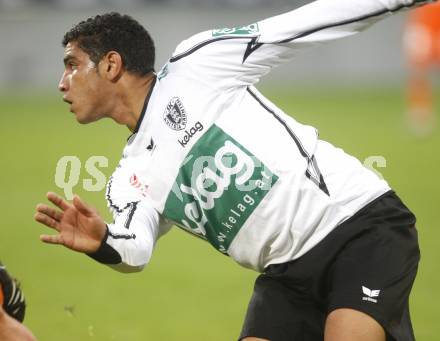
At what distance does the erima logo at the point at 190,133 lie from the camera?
14.8ft

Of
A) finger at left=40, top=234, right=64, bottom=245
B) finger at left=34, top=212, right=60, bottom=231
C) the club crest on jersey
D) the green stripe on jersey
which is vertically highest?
the green stripe on jersey

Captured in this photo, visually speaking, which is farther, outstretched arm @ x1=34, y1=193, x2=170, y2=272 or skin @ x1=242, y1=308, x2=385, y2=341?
skin @ x1=242, y1=308, x2=385, y2=341

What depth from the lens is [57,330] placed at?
663 centimetres

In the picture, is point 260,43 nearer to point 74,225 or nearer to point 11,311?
point 74,225

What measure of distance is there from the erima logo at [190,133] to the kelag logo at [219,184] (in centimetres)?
4

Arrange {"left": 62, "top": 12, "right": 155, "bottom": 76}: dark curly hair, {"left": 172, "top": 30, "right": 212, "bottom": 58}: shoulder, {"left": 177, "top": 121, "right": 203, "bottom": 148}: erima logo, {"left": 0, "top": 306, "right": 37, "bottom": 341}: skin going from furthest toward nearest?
{"left": 62, "top": 12, "right": 155, "bottom": 76}: dark curly hair < {"left": 172, "top": 30, "right": 212, "bottom": 58}: shoulder < {"left": 177, "top": 121, "right": 203, "bottom": 148}: erima logo < {"left": 0, "top": 306, "right": 37, "bottom": 341}: skin

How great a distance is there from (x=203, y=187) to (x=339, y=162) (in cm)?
67

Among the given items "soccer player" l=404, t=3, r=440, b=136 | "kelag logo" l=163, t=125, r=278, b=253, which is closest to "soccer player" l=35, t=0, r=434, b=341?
"kelag logo" l=163, t=125, r=278, b=253

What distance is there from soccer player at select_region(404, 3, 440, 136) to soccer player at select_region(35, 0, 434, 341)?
1101cm

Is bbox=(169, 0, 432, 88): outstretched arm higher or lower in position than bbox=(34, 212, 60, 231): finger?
higher

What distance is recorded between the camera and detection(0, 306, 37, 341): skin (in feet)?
13.5

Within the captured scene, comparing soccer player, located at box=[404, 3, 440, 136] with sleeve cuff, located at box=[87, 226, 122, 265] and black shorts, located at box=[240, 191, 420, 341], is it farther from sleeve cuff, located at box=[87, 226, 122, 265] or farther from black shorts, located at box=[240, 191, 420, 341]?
sleeve cuff, located at box=[87, 226, 122, 265]

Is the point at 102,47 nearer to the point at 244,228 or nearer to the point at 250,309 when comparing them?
the point at 244,228

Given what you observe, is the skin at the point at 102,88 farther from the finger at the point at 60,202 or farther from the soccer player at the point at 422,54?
the soccer player at the point at 422,54
